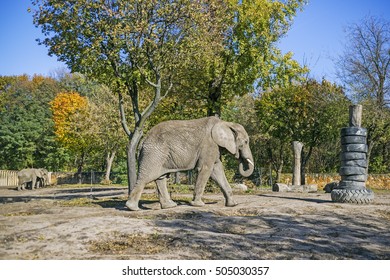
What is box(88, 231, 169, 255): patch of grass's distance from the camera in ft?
25.7

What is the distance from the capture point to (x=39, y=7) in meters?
17.2

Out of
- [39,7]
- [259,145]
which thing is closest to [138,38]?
[39,7]

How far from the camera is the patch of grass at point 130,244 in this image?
783 cm

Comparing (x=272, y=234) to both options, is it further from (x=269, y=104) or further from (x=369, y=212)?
(x=269, y=104)

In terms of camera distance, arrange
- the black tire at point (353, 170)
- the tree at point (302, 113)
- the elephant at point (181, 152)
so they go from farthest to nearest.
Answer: the tree at point (302, 113)
the black tire at point (353, 170)
the elephant at point (181, 152)

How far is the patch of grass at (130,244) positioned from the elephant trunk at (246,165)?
22.3 feet

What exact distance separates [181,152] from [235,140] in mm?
2144

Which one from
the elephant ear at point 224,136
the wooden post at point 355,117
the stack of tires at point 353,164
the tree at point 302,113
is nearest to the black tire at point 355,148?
the stack of tires at point 353,164

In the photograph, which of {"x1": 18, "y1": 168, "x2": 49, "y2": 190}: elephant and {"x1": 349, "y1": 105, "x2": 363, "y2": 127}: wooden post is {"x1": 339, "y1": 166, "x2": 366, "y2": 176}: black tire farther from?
{"x1": 18, "y1": 168, "x2": 49, "y2": 190}: elephant

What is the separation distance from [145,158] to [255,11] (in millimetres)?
13509

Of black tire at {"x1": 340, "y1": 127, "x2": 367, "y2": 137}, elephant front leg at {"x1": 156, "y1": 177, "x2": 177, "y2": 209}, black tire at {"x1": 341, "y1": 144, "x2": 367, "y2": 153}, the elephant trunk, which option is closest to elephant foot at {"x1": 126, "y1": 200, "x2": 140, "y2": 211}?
elephant front leg at {"x1": 156, "y1": 177, "x2": 177, "y2": 209}

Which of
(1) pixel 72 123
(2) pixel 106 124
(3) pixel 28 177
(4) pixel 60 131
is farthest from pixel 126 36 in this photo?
(4) pixel 60 131

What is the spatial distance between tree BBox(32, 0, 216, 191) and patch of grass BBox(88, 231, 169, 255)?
9.09 meters

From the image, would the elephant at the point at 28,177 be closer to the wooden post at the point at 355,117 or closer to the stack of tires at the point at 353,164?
the stack of tires at the point at 353,164
